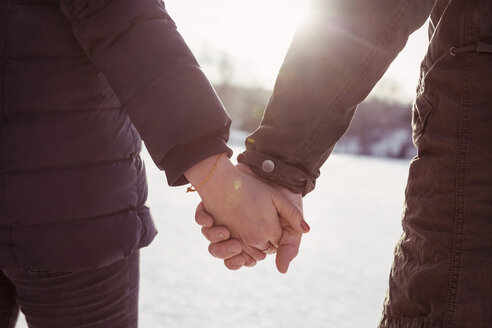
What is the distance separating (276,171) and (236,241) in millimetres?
204

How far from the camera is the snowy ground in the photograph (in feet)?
7.68

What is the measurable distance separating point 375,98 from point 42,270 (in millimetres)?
33973

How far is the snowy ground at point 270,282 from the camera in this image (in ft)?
7.68

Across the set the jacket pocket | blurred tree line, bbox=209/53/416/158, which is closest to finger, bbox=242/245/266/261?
the jacket pocket

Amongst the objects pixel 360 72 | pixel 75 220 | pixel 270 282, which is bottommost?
pixel 270 282

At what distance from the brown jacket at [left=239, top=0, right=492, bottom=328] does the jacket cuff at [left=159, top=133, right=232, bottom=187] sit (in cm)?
20

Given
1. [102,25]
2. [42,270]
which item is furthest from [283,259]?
[102,25]

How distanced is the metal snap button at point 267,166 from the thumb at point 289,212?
76mm

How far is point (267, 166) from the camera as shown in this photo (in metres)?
1.19

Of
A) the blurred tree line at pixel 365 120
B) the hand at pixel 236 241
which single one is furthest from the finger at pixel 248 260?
the blurred tree line at pixel 365 120

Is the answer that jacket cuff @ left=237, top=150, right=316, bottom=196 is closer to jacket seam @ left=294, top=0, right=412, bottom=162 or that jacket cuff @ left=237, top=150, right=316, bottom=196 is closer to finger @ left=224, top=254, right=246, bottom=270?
jacket seam @ left=294, top=0, right=412, bottom=162

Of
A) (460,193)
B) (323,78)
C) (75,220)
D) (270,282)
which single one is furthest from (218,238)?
(270,282)

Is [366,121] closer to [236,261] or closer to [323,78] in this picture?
[236,261]

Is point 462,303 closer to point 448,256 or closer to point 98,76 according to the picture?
point 448,256
